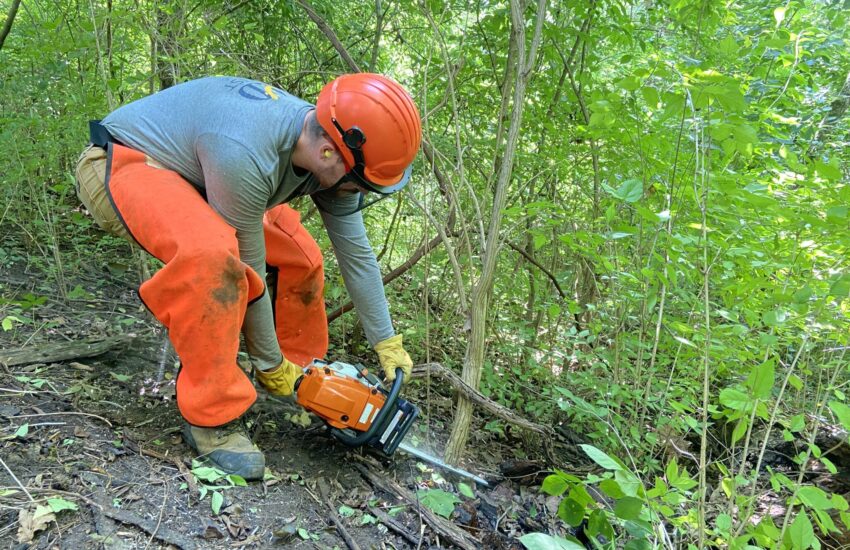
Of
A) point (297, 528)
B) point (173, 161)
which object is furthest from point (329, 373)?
point (173, 161)

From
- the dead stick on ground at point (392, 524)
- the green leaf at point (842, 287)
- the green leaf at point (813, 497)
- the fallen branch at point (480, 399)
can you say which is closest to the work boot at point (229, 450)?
the dead stick on ground at point (392, 524)

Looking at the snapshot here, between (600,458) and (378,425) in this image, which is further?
(378,425)

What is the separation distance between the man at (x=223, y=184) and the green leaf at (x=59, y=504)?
0.50 metres

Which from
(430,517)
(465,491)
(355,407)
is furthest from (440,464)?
(355,407)

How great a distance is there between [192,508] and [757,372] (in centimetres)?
189

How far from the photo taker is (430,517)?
86.0 inches

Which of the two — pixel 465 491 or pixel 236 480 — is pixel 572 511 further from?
pixel 236 480

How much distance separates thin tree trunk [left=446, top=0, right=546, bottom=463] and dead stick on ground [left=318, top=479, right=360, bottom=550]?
640mm

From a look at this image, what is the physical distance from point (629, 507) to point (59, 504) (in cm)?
171

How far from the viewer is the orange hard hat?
6.80 feet

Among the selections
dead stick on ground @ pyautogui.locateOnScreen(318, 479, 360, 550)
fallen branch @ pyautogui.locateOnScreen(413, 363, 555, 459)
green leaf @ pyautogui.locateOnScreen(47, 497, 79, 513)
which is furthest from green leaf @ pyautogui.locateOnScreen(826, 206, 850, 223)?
green leaf @ pyautogui.locateOnScreen(47, 497, 79, 513)

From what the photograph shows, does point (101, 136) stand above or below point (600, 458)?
above

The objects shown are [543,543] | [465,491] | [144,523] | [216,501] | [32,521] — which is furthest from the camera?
[465,491]

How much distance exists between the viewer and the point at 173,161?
2.22 meters
